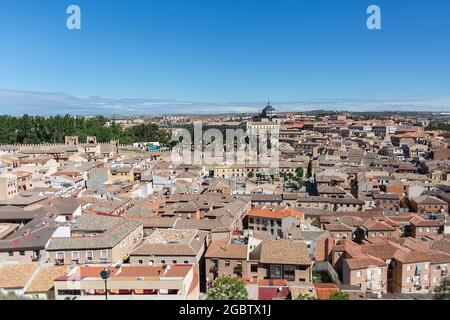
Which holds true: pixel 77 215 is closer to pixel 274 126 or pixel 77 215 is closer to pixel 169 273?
pixel 169 273

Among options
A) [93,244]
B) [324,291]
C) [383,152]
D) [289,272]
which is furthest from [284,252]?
[383,152]

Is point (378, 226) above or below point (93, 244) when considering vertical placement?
below

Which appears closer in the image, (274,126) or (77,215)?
(77,215)

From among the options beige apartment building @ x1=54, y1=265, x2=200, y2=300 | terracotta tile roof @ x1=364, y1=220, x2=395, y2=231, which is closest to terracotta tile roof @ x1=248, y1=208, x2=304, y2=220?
terracotta tile roof @ x1=364, y1=220, x2=395, y2=231

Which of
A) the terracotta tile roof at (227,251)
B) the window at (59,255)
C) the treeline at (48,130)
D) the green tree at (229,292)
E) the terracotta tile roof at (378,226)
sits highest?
the treeline at (48,130)

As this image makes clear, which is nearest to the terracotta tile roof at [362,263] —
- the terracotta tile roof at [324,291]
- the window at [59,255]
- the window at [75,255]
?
the terracotta tile roof at [324,291]

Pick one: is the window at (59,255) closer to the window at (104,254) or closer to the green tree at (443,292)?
the window at (104,254)

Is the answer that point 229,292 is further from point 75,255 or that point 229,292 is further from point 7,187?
point 7,187
